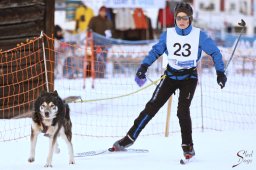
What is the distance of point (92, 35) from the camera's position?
45.7ft

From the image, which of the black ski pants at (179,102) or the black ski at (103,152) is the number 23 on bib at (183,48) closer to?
the black ski pants at (179,102)

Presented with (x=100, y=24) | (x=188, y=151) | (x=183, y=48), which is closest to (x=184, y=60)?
(x=183, y=48)

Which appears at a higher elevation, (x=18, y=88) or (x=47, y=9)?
(x=47, y=9)

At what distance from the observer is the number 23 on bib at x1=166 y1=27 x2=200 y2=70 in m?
5.84

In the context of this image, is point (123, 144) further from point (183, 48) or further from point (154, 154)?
point (183, 48)

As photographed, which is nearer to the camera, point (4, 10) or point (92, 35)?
point (4, 10)

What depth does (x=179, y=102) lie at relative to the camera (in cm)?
596

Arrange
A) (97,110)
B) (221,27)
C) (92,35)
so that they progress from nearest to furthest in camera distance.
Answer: (97,110) → (92,35) → (221,27)

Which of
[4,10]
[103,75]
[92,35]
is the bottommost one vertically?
[103,75]

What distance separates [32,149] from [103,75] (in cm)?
860

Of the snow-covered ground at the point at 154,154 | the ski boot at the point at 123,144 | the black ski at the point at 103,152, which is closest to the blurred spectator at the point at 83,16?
the snow-covered ground at the point at 154,154

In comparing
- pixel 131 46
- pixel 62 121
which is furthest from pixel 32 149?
pixel 131 46

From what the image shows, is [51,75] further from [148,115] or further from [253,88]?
[253,88]

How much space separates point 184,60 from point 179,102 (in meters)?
0.42
